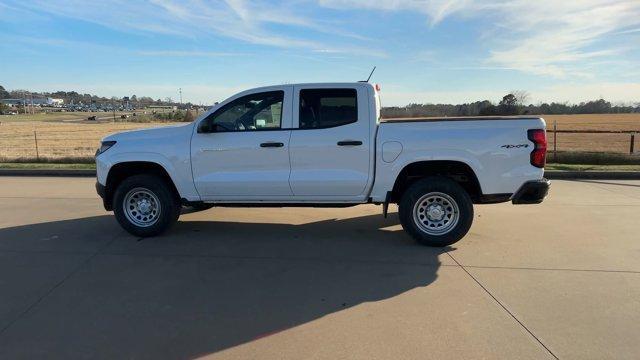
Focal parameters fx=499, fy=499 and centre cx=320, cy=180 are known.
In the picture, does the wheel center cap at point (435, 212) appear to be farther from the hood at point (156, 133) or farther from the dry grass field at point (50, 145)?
the dry grass field at point (50, 145)

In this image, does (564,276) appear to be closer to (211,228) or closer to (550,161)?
(211,228)

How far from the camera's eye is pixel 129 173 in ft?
21.8

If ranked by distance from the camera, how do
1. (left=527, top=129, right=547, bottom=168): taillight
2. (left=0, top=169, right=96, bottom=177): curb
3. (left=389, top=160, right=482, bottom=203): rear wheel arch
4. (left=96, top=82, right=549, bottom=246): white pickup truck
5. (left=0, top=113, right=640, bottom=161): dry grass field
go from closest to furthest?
(left=527, top=129, right=547, bottom=168): taillight < (left=96, top=82, right=549, bottom=246): white pickup truck < (left=389, top=160, right=482, bottom=203): rear wheel arch < (left=0, top=169, right=96, bottom=177): curb < (left=0, top=113, right=640, bottom=161): dry grass field

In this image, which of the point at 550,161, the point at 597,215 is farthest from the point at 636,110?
the point at 597,215

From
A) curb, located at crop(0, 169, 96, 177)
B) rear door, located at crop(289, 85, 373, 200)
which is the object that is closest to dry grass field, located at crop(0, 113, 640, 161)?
curb, located at crop(0, 169, 96, 177)

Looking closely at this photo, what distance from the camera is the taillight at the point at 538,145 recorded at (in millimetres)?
5582

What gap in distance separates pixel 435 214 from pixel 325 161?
4.75 feet

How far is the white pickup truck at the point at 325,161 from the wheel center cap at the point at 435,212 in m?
0.01

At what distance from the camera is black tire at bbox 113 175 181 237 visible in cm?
634

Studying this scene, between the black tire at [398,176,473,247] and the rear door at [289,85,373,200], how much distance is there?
1.84ft

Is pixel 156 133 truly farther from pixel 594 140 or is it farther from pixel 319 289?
pixel 594 140

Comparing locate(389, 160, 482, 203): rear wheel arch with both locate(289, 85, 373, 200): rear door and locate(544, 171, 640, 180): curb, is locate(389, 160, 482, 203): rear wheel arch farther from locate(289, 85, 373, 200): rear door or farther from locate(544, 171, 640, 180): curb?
locate(544, 171, 640, 180): curb

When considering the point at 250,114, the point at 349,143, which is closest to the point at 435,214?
the point at 349,143

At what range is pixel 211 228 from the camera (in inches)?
272
